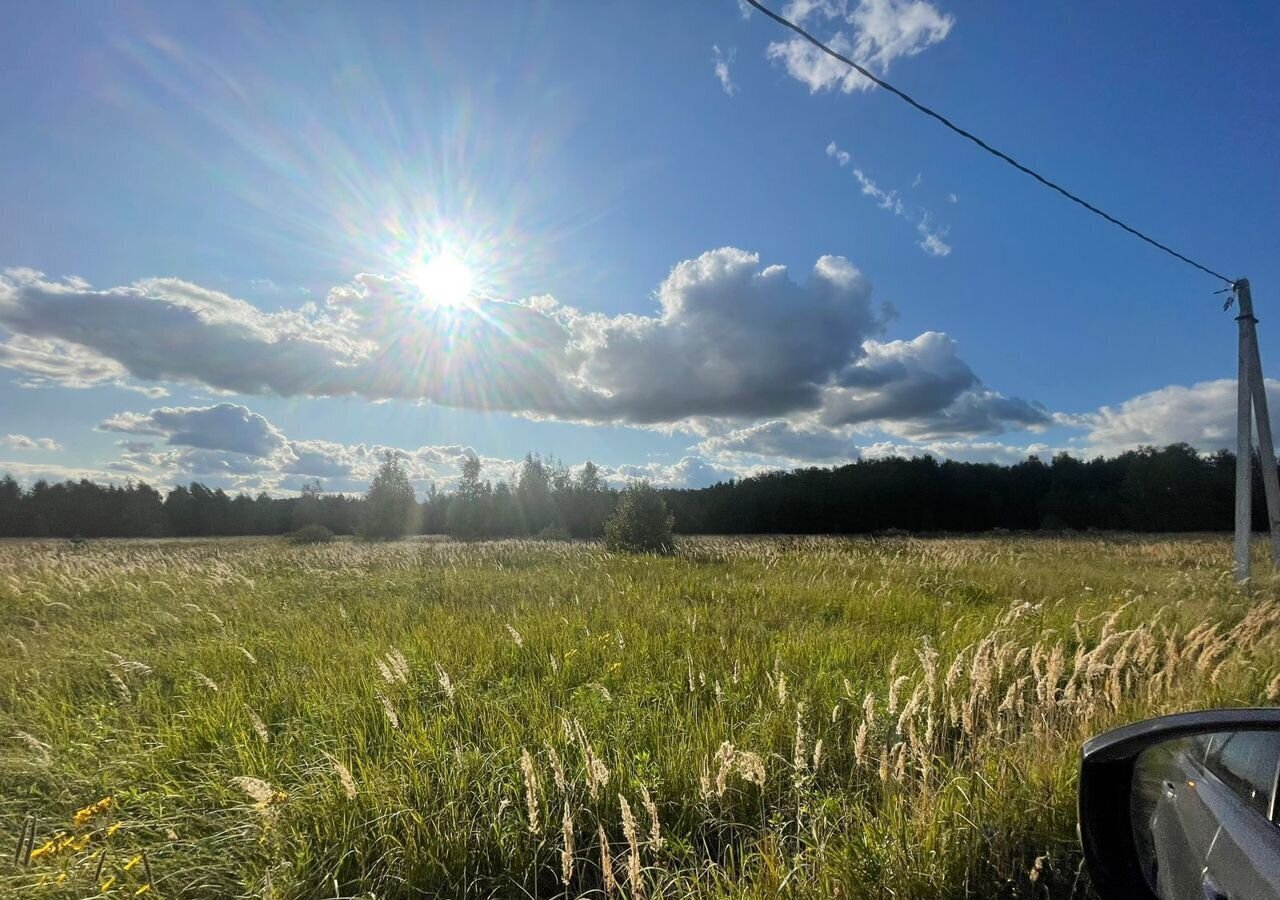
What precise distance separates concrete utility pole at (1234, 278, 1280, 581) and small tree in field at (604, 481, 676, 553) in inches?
558

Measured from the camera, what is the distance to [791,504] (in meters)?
68.8

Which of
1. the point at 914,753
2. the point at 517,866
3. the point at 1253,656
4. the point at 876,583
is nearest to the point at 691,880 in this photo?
the point at 517,866

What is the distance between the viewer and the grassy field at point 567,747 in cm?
220

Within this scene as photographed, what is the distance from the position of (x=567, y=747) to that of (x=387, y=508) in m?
54.0

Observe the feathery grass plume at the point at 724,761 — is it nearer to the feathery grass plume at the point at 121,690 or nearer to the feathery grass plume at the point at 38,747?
the feathery grass plume at the point at 38,747

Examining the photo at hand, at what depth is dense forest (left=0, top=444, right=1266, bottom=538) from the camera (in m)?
57.2

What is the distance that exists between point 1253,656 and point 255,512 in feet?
278

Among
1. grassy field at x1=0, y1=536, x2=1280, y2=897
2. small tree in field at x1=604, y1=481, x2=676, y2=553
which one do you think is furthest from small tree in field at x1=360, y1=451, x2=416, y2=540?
grassy field at x1=0, y1=536, x2=1280, y2=897

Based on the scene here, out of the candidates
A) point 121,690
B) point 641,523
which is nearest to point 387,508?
point 641,523

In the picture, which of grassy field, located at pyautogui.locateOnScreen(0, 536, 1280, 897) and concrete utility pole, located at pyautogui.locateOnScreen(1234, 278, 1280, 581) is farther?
concrete utility pole, located at pyautogui.locateOnScreen(1234, 278, 1280, 581)

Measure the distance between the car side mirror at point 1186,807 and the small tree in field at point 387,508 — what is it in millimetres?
52338

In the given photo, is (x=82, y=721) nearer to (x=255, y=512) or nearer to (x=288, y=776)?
(x=288, y=776)

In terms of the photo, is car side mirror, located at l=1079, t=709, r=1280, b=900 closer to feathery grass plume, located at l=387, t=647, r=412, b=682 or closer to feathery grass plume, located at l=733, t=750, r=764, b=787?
feathery grass plume, located at l=733, t=750, r=764, b=787

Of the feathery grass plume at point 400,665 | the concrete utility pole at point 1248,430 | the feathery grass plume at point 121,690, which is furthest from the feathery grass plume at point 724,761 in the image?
the concrete utility pole at point 1248,430
